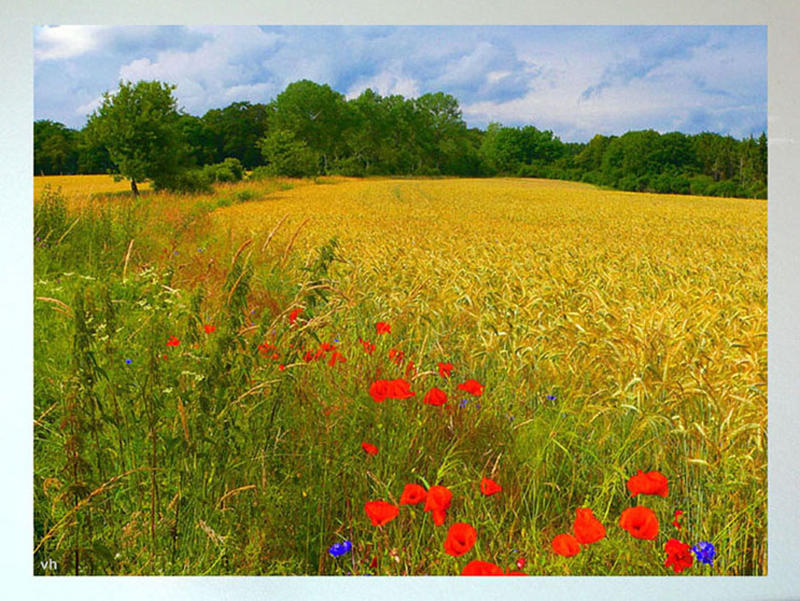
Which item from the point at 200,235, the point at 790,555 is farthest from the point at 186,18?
the point at 790,555

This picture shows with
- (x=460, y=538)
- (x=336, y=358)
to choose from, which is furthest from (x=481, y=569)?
(x=336, y=358)

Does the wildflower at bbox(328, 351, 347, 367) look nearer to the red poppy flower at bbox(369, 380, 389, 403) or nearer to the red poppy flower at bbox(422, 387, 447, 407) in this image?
the red poppy flower at bbox(369, 380, 389, 403)

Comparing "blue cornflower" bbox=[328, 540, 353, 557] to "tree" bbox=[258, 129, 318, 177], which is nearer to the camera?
"blue cornflower" bbox=[328, 540, 353, 557]

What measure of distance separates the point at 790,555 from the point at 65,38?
292 cm

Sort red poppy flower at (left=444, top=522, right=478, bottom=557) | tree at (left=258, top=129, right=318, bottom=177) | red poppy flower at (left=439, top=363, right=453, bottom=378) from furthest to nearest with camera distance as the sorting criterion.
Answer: tree at (left=258, top=129, right=318, bottom=177)
red poppy flower at (left=439, top=363, right=453, bottom=378)
red poppy flower at (left=444, top=522, right=478, bottom=557)

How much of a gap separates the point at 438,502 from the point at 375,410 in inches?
13.8

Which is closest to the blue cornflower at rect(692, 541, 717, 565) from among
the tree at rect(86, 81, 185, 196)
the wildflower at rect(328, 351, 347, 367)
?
the wildflower at rect(328, 351, 347, 367)

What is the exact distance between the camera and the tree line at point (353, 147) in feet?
7.51

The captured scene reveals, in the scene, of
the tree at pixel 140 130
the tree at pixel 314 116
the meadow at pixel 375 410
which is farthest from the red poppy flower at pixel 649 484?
the tree at pixel 140 130

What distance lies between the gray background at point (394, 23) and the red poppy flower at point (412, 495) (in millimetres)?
274

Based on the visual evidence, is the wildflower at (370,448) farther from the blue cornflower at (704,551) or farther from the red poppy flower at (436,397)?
the blue cornflower at (704,551)

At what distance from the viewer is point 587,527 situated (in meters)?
2.14

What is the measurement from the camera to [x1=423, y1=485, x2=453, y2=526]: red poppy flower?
2.13 m

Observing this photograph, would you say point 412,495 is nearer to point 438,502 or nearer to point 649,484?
point 438,502
